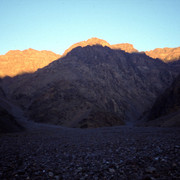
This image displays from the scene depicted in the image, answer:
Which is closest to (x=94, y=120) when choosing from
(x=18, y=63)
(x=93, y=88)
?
(x=93, y=88)

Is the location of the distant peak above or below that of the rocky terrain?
above

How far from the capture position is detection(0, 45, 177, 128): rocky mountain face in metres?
53.8

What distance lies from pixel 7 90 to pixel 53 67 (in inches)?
1203

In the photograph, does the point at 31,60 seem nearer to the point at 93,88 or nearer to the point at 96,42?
the point at 96,42

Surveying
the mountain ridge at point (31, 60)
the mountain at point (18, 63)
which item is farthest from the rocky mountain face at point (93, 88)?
the mountain at point (18, 63)

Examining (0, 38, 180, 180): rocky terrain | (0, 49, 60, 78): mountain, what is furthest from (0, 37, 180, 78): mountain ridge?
(0, 38, 180, 180): rocky terrain

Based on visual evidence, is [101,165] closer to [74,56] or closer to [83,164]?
[83,164]

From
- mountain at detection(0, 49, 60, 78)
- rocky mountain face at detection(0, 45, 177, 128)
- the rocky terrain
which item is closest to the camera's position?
the rocky terrain

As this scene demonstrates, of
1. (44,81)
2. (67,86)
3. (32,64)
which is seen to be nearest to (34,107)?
(67,86)

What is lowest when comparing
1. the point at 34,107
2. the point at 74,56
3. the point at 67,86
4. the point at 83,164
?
the point at 83,164

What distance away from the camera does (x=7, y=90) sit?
10025cm

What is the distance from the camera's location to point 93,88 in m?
75.9

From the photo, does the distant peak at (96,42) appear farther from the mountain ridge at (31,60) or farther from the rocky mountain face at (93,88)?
the rocky mountain face at (93,88)

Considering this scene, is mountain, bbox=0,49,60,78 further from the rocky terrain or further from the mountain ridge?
the rocky terrain
